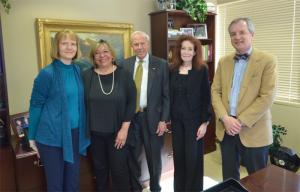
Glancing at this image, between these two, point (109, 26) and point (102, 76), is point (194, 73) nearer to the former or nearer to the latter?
point (102, 76)

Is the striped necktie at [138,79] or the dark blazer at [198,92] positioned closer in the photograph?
the dark blazer at [198,92]

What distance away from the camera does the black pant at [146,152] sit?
88.4 inches

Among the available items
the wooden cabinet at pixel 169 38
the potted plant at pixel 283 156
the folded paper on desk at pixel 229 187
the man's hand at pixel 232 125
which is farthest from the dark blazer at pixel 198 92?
the potted plant at pixel 283 156

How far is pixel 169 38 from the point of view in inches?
122

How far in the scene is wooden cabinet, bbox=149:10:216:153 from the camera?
3.06 m

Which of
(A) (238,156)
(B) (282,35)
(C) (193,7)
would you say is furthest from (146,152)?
(B) (282,35)

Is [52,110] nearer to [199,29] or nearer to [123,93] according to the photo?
[123,93]

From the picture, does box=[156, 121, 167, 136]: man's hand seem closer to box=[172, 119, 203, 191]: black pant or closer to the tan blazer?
box=[172, 119, 203, 191]: black pant

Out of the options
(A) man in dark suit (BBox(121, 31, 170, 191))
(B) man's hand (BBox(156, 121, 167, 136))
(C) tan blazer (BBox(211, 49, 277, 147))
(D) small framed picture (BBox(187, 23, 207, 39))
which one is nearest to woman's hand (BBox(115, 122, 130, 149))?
(A) man in dark suit (BBox(121, 31, 170, 191))

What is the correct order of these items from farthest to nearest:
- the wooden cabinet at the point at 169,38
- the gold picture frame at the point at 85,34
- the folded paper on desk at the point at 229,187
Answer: the wooden cabinet at the point at 169,38, the gold picture frame at the point at 85,34, the folded paper on desk at the point at 229,187

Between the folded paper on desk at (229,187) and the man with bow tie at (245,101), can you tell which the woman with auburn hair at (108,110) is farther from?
the folded paper on desk at (229,187)

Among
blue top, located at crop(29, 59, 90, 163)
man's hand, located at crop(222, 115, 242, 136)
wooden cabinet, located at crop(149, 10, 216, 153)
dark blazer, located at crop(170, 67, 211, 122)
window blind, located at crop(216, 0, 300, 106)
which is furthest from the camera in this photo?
wooden cabinet, located at crop(149, 10, 216, 153)

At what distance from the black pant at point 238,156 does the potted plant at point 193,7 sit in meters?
1.71

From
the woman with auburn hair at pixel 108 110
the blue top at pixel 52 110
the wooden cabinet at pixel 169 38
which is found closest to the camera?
the blue top at pixel 52 110
